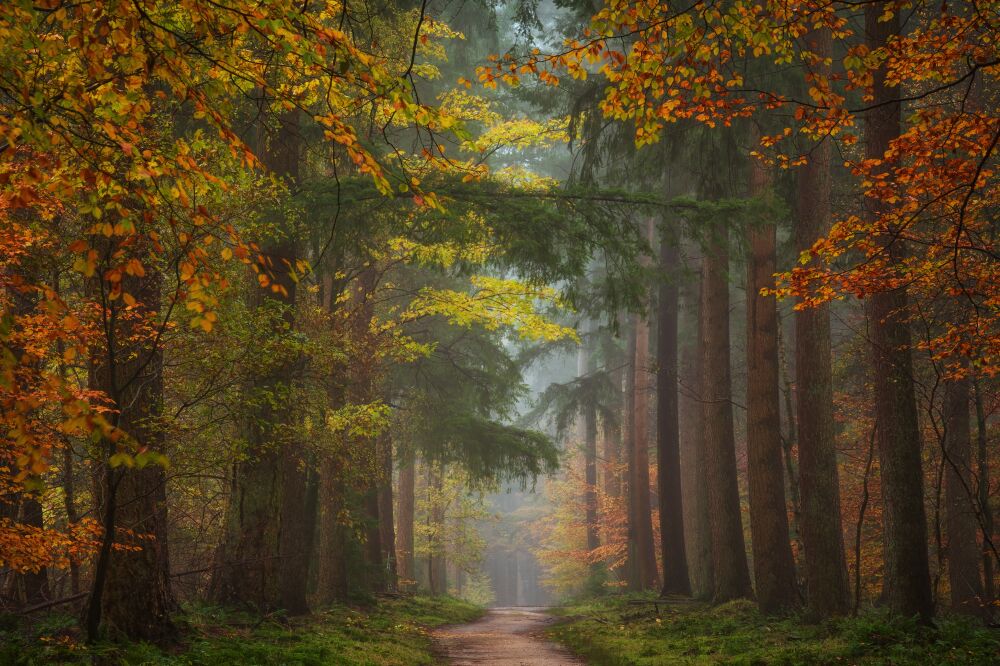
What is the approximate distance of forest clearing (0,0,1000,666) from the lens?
401 cm

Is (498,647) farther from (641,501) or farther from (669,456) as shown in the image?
(641,501)

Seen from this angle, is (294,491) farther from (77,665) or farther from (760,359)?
(760,359)

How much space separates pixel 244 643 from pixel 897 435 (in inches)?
296

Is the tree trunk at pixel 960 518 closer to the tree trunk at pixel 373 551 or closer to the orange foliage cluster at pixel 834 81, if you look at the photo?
the orange foliage cluster at pixel 834 81

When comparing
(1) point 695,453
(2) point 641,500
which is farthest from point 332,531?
(2) point 641,500

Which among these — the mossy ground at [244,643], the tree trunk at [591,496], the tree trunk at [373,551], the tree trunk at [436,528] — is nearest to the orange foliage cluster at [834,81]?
the mossy ground at [244,643]

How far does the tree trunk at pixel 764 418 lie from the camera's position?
11.1 metres

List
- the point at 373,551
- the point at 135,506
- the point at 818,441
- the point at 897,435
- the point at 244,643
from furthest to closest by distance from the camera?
the point at 373,551 < the point at 818,441 < the point at 897,435 < the point at 244,643 < the point at 135,506

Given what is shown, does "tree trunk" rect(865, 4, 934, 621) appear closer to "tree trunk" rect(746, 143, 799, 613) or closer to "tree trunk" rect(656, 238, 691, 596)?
"tree trunk" rect(746, 143, 799, 613)

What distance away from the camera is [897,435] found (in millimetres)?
7801

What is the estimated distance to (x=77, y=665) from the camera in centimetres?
513

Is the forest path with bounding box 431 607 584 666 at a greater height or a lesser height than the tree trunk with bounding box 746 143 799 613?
lesser

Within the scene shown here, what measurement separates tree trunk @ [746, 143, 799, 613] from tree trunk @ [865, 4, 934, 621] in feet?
9.62

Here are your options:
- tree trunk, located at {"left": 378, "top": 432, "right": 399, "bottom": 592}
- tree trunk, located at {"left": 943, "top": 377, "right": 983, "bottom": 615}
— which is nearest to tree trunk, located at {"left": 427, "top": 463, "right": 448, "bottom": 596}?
tree trunk, located at {"left": 378, "top": 432, "right": 399, "bottom": 592}
